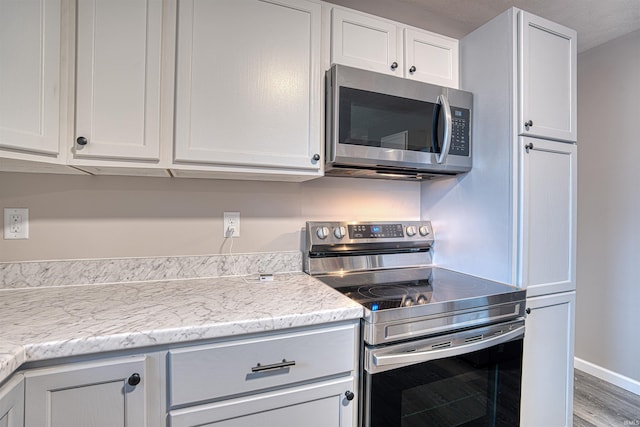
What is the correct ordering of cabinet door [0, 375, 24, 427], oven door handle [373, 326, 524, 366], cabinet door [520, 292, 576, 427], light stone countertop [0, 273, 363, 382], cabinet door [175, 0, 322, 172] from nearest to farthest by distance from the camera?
cabinet door [0, 375, 24, 427], light stone countertop [0, 273, 363, 382], oven door handle [373, 326, 524, 366], cabinet door [175, 0, 322, 172], cabinet door [520, 292, 576, 427]

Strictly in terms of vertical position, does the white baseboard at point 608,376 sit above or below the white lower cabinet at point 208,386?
below

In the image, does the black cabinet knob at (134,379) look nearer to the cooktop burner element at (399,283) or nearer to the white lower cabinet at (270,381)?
the white lower cabinet at (270,381)

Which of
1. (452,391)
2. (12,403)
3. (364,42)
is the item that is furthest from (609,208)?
(12,403)

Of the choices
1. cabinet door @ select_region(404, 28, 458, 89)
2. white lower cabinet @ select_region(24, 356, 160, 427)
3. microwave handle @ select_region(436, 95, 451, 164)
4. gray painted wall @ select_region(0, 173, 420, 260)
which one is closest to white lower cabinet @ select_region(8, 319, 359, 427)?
white lower cabinet @ select_region(24, 356, 160, 427)

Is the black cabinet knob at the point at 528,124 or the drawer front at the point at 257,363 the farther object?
the black cabinet knob at the point at 528,124

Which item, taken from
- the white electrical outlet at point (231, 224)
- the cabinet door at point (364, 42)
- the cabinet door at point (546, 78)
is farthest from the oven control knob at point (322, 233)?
the cabinet door at point (546, 78)

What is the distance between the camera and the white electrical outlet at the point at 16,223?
1.24 metres

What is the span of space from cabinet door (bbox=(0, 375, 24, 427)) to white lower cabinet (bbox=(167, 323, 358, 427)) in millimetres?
320

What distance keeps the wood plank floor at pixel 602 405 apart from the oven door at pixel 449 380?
916 millimetres

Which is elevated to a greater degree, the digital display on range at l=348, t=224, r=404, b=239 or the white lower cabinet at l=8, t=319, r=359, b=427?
the digital display on range at l=348, t=224, r=404, b=239

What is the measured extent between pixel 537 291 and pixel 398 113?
1.06 metres

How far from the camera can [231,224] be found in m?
1.55

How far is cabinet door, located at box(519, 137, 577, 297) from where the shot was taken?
1.44 metres

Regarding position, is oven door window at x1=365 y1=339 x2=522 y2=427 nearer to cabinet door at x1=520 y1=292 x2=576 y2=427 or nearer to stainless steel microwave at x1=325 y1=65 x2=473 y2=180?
cabinet door at x1=520 y1=292 x2=576 y2=427
